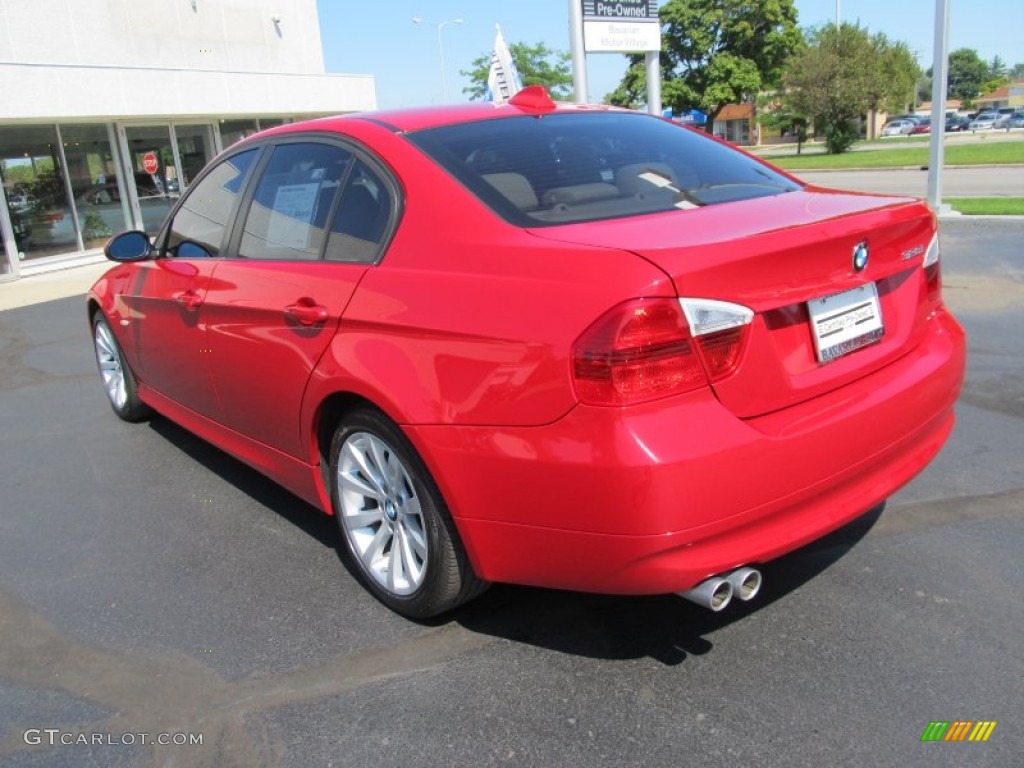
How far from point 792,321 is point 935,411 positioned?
0.79m

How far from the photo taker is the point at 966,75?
119 meters

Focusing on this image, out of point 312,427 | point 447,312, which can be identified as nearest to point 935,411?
point 447,312

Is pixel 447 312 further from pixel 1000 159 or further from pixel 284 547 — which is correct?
pixel 1000 159

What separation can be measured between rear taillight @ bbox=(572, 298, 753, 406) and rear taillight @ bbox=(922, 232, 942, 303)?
1168mm

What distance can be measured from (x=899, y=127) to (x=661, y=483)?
258 ft

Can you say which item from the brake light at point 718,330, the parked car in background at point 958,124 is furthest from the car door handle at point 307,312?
the parked car in background at point 958,124

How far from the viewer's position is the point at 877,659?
2670 millimetres

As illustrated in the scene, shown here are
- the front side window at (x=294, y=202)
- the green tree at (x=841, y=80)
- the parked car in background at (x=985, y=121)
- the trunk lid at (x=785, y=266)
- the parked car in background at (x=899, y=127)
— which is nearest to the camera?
the trunk lid at (x=785, y=266)

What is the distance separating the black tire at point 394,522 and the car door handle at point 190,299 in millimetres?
1193

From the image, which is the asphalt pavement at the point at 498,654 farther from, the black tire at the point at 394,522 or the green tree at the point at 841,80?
the green tree at the point at 841,80

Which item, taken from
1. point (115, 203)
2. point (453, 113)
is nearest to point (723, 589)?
point (453, 113)

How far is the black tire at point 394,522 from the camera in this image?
2.73m

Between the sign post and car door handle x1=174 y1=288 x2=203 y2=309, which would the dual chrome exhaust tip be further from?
the sign post

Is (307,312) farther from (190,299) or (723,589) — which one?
(723,589)
